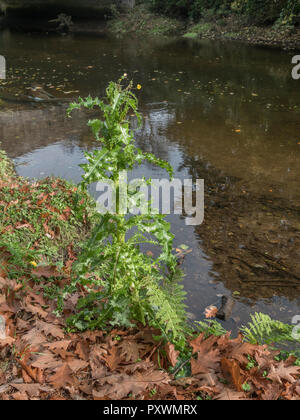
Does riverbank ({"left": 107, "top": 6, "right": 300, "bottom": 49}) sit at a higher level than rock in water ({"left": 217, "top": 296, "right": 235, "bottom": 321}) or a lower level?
higher

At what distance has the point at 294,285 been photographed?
12.3 ft

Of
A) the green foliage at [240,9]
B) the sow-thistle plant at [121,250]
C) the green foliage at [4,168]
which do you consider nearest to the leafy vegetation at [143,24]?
the green foliage at [240,9]

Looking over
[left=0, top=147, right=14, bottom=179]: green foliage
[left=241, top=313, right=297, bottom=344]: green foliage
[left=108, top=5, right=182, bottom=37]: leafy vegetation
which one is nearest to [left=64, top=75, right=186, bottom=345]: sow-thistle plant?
[left=241, top=313, right=297, bottom=344]: green foliage

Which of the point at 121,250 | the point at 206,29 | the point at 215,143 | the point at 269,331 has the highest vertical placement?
the point at 206,29

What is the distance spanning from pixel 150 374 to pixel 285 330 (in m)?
1.15

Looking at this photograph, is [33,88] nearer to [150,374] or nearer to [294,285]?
[294,285]

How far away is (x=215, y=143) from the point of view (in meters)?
7.00

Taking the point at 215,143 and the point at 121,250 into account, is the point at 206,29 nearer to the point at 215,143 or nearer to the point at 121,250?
the point at 215,143

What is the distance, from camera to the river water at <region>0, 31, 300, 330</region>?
3.92 meters

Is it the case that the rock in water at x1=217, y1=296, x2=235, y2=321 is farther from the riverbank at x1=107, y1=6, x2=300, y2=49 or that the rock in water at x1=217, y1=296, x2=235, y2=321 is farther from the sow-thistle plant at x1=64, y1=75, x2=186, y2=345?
the riverbank at x1=107, y1=6, x2=300, y2=49

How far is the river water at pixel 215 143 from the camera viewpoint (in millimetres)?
3916

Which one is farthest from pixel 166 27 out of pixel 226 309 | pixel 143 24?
pixel 226 309

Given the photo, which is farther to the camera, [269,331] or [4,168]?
[4,168]

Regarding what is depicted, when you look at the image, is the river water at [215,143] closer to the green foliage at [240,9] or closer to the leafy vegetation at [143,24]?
the green foliage at [240,9]
